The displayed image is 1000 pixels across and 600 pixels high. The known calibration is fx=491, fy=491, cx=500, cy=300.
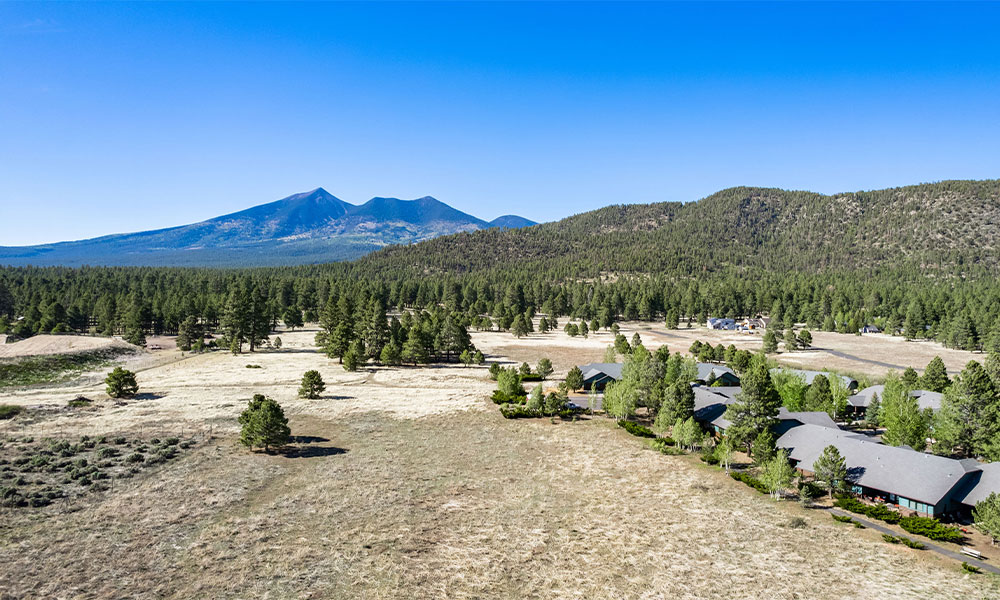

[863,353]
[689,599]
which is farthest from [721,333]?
[689,599]

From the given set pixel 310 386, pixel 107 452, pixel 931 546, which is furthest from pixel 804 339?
pixel 107 452

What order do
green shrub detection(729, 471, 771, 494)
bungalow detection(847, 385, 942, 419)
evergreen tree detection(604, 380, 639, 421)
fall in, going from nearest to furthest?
green shrub detection(729, 471, 771, 494) → bungalow detection(847, 385, 942, 419) → evergreen tree detection(604, 380, 639, 421)

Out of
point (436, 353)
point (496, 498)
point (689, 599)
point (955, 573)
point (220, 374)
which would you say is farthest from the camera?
point (436, 353)

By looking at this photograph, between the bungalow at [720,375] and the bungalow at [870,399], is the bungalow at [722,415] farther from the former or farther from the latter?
the bungalow at [870,399]

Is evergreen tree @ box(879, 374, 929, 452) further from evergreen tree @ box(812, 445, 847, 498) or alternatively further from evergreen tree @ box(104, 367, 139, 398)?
evergreen tree @ box(104, 367, 139, 398)

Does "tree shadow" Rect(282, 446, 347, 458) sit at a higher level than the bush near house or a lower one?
lower

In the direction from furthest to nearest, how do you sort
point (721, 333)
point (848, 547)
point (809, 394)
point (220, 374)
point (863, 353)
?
1. point (721, 333)
2. point (863, 353)
3. point (220, 374)
4. point (809, 394)
5. point (848, 547)

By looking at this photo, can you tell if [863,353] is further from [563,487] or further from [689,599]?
[689,599]

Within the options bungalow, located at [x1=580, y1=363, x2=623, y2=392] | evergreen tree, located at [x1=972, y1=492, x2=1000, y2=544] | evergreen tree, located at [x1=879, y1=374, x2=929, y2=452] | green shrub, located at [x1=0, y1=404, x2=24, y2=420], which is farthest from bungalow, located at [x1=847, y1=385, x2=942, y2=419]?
green shrub, located at [x1=0, y1=404, x2=24, y2=420]
